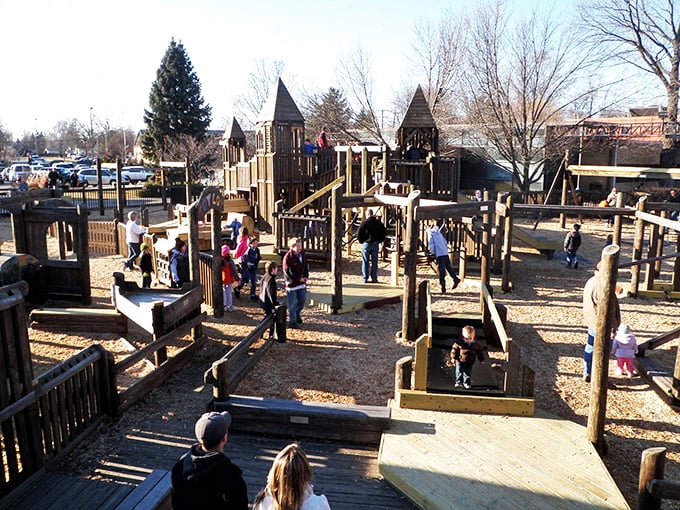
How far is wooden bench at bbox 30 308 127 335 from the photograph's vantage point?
35.0ft

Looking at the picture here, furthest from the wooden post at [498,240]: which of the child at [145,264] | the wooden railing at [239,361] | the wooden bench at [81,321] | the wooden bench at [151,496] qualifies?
the wooden bench at [151,496]

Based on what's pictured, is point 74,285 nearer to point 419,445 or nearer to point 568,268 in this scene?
point 419,445

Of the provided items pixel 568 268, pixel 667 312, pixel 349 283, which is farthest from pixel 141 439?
pixel 568 268

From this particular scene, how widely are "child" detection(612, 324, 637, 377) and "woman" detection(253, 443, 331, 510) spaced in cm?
695

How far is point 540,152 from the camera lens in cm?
3114

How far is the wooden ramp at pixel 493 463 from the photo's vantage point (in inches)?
208

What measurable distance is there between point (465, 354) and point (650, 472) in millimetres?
3093

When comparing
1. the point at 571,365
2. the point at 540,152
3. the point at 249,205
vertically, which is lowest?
the point at 571,365

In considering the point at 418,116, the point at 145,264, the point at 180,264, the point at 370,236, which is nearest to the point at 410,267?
the point at 370,236

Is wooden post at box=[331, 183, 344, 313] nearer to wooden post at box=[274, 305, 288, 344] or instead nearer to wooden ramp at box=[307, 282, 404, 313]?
wooden ramp at box=[307, 282, 404, 313]

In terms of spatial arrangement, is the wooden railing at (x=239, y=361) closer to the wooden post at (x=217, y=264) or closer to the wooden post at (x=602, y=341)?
the wooden post at (x=217, y=264)

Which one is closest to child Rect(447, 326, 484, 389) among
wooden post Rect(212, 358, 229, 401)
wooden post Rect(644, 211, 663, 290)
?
wooden post Rect(212, 358, 229, 401)

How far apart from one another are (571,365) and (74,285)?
34.9 ft

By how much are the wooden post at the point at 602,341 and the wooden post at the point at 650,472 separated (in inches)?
54.1
